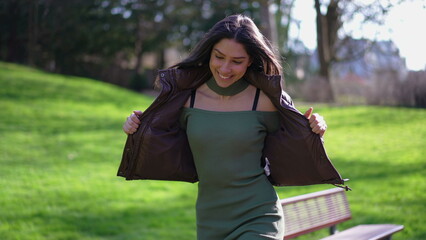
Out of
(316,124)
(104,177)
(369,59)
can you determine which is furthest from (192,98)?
(369,59)

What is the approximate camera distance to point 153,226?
742 centimetres

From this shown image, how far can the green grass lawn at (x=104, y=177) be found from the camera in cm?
724

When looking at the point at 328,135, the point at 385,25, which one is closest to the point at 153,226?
the point at 328,135

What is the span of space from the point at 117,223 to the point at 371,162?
6544 millimetres

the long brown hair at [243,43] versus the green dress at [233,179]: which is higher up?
the long brown hair at [243,43]

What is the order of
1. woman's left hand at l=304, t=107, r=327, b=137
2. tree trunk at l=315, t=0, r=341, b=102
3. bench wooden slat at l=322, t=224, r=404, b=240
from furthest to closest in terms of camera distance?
tree trunk at l=315, t=0, r=341, b=102 → bench wooden slat at l=322, t=224, r=404, b=240 → woman's left hand at l=304, t=107, r=327, b=137

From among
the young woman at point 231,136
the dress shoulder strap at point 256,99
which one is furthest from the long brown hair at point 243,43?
the dress shoulder strap at point 256,99

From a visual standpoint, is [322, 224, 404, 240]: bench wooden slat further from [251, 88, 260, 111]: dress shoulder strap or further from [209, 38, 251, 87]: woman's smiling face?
[209, 38, 251, 87]: woman's smiling face

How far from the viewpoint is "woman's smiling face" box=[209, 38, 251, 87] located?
331 centimetres

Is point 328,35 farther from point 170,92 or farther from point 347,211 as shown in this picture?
Result: point 170,92

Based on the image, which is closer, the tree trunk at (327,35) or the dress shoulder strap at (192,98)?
the dress shoulder strap at (192,98)

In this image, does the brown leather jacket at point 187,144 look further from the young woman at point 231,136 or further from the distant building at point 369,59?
the distant building at point 369,59

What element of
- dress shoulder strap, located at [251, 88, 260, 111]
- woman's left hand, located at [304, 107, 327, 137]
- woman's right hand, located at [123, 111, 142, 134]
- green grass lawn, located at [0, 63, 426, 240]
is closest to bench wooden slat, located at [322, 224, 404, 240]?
green grass lawn, located at [0, 63, 426, 240]

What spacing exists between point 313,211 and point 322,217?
21 centimetres
